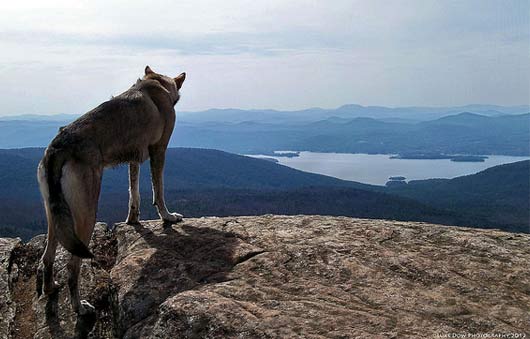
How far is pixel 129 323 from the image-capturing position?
24.1ft

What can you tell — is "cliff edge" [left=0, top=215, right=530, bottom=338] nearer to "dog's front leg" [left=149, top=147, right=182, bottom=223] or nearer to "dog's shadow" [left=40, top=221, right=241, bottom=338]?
"dog's shadow" [left=40, top=221, right=241, bottom=338]

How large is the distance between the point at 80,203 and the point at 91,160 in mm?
811

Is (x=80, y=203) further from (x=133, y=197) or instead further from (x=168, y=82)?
(x=168, y=82)

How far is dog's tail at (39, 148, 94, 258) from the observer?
23.6 feet

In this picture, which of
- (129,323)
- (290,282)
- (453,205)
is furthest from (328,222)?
(453,205)

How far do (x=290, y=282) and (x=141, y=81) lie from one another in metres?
6.39

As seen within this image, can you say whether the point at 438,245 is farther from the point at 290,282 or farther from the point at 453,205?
the point at 453,205

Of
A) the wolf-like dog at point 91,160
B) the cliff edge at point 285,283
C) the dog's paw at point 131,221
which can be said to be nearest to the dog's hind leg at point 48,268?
the wolf-like dog at point 91,160

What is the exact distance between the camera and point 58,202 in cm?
747

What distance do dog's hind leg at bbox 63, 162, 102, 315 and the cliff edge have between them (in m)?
0.42

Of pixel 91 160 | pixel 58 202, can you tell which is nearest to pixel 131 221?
pixel 91 160

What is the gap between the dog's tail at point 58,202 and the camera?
719cm

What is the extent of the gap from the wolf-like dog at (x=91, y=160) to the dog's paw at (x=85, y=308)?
0.01m

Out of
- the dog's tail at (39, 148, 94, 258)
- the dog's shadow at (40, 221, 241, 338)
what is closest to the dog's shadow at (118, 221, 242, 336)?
the dog's shadow at (40, 221, 241, 338)
